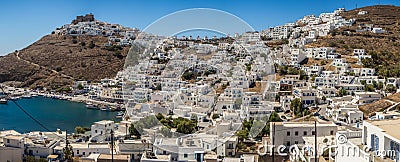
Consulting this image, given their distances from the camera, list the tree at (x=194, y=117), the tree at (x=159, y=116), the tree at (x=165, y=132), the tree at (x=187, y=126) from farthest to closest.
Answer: the tree at (x=194, y=117), the tree at (x=187, y=126), the tree at (x=159, y=116), the tree at (x=165, y=132)

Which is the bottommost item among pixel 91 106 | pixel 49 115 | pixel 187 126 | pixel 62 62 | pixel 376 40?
pixel 49 115

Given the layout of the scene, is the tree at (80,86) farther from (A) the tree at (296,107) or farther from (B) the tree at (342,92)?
(B) the tree at (342,92)

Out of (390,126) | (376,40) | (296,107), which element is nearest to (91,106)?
(296,107)

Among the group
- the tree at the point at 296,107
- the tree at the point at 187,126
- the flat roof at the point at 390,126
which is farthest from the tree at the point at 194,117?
the tree at the point at 296,107

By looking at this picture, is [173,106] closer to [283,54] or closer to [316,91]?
[316,91]

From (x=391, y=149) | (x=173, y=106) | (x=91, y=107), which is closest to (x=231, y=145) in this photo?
(x=173, y=106)

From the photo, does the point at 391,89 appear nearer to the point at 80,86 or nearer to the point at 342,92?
the point at 342,92

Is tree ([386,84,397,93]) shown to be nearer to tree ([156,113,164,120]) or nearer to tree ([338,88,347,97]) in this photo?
tree ([338,88,347,97])
